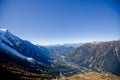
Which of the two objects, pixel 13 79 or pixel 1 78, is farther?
pixel 13 79
